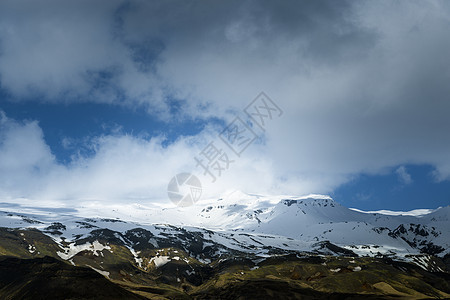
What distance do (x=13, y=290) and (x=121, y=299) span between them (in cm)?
5508

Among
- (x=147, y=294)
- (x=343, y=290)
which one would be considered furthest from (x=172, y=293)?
(x=343, y=290)

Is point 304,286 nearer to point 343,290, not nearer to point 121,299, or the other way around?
point 343,290

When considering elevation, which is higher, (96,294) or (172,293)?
(96,294)

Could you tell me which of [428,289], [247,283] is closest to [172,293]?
[247,283]

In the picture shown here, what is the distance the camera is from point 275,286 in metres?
174

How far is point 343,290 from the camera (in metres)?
176

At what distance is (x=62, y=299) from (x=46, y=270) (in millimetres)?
37202

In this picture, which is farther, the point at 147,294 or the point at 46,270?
the point at 147,294

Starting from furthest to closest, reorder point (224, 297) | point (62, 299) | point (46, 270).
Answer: point (224, 297) < point (46, 270) < point (62, 299)

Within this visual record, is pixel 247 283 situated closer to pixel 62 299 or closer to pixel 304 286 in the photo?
pixel 304 286

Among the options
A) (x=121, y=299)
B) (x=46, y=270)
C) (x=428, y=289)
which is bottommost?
(x=428, y=289)

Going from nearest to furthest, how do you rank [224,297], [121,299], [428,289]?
[121,299], [224,297], [428,289]

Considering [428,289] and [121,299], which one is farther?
[428,289]

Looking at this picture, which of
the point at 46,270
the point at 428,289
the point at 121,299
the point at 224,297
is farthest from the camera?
the point at 428,289
